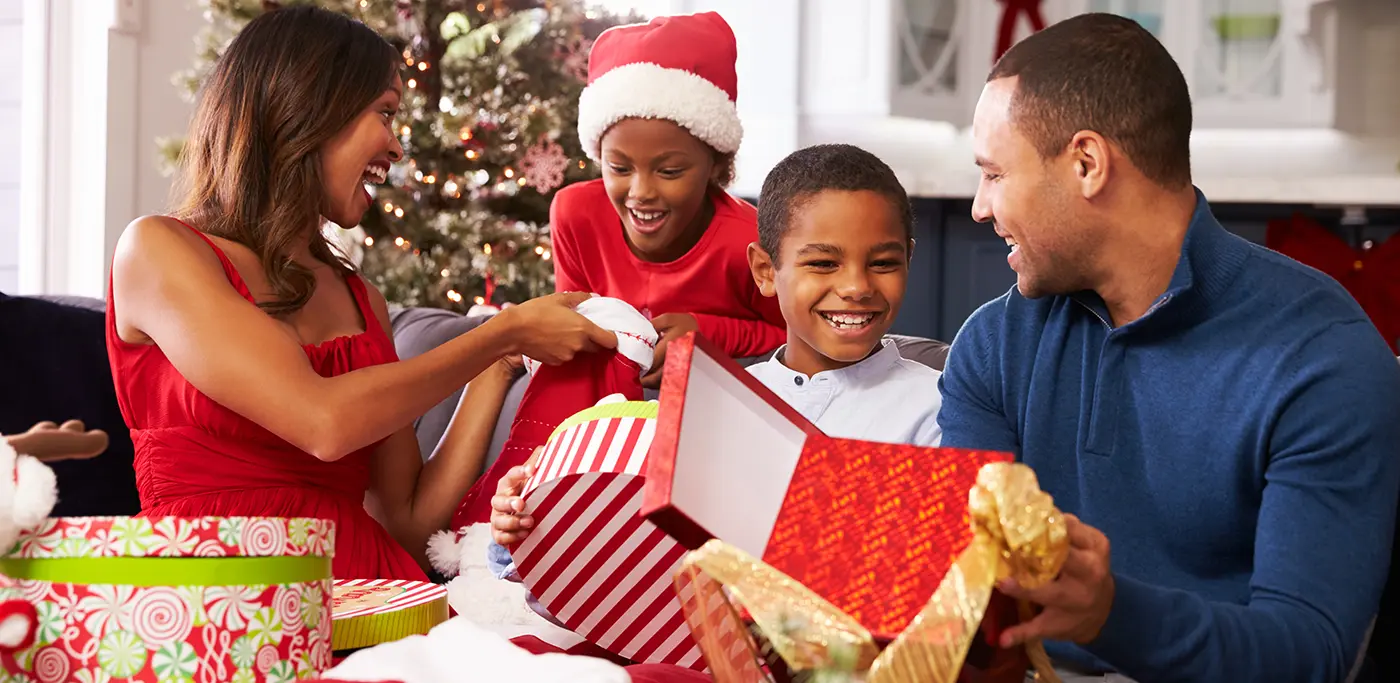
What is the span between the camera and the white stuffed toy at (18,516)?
2.78ft

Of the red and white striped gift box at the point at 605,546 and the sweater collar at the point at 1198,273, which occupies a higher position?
the sweater collar at the point at 1198,273

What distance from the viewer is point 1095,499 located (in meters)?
1.21

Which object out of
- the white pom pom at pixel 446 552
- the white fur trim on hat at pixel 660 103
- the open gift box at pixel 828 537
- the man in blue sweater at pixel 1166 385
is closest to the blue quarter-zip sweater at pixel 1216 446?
the man in blue sweater at pixel 1166 385

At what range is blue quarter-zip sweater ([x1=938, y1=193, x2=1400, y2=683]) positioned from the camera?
0.98m

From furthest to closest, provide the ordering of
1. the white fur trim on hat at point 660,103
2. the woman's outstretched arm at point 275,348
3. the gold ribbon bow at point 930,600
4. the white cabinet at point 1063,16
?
the white cabinet at point 1063,16
the white fur trim on hat at point 660,103
the woman's outstretched arm at point 275,348
the gold ribbon bow at point 930,600

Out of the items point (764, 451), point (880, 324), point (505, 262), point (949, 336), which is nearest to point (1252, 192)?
point (949, 336)

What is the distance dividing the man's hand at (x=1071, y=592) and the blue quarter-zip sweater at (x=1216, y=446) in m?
0.08

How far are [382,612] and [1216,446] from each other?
0.68 m

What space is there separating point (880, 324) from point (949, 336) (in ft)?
10.4

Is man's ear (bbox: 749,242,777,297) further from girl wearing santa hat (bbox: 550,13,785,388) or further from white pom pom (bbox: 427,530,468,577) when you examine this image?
white pom pom (bbox: 427,530,468,577)

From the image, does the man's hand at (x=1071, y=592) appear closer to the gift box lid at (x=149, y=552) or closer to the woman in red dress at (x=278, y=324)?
the gift box lid at (x=149, y=552)

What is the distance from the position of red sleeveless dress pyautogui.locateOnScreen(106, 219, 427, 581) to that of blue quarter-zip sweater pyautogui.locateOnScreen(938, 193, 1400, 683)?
82 centimetres

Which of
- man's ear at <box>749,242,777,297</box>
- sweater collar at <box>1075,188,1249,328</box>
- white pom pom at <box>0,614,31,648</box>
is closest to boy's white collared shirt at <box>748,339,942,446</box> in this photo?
man's ear at <box>749,242,777,297</box>

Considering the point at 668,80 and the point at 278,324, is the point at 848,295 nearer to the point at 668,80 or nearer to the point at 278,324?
the point at 278,324
